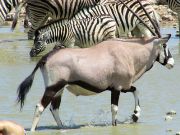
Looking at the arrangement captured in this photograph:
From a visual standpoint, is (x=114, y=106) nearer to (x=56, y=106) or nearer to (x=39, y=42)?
(x=56, y=106)

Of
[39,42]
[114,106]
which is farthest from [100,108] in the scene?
[39,42]

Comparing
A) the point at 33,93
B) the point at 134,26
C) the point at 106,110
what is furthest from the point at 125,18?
the point at 106,110

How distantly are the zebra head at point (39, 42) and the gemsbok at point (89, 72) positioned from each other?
5286 mm

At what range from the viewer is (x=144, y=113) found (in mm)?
10828

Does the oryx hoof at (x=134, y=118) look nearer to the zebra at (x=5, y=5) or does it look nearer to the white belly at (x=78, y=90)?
the white belly at (x=78, y=90)

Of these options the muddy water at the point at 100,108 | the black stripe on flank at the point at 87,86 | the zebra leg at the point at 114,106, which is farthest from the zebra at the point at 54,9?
the black stripe on flank at the point at 87,86

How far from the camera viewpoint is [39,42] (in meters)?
15.9

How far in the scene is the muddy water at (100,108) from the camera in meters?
9.80

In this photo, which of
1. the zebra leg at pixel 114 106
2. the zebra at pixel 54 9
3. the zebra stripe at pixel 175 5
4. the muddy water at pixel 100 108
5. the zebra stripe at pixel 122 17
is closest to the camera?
the muddy water at pixel 100 108

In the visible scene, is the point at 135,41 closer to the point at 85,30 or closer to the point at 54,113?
the point at 54,113

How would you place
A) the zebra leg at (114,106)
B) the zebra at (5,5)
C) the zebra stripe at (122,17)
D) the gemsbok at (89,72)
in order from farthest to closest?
1. the zebra stripe at (122,17)
2. the zebra at (5,5)
3. the zebra leg at (114,106)
4. the gemsbok at (89,72)

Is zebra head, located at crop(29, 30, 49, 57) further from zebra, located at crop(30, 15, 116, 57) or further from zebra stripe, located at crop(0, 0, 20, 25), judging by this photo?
zebra stripe, located at crop(0, 0, 20, 25)

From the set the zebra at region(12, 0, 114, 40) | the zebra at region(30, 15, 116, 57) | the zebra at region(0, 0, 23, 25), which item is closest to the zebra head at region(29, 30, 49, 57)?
the zebra at region(30, 15, 116, 57)

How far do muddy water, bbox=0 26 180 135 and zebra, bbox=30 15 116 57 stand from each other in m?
0.62
